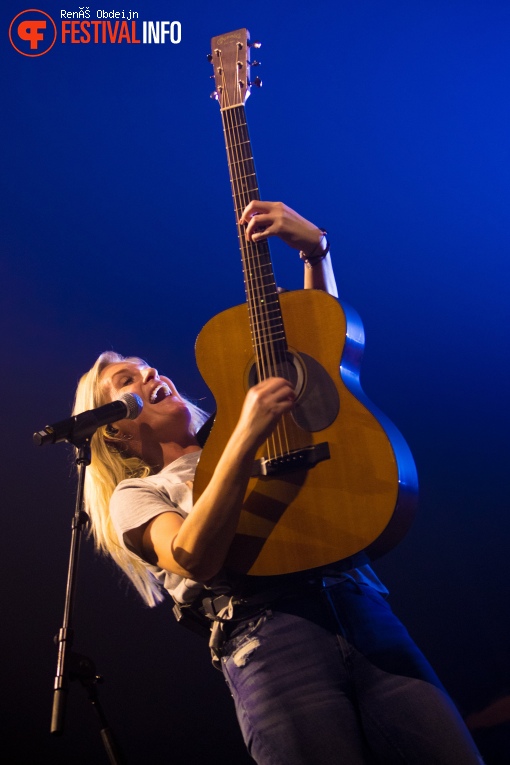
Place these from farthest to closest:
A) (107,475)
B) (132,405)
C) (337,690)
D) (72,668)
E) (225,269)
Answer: (225,269) → (107,475) → (132,405) → (72,668) → (337,690)

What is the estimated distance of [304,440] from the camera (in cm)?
Result: 180

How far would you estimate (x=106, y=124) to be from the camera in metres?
3.50

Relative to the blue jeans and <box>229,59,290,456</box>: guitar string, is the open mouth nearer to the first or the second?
<box>229,59,290,456</box>: guitar string

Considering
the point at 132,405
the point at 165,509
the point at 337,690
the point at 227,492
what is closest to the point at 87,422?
the point at 132,405

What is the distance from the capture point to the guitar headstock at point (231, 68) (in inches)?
88.9

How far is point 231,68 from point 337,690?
191 cm

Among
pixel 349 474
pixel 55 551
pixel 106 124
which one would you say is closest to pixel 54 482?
pixel 55 551

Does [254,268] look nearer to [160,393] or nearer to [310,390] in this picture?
[310,390]

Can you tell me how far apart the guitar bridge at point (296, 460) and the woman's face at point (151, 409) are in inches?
28.7

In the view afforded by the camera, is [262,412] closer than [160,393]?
Yes

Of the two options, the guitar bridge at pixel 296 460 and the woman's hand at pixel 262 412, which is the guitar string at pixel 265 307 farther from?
the woman's hand at pixel 262 412

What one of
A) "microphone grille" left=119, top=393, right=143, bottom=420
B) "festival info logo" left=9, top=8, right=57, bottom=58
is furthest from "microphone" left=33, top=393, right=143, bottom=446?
"festival info logo" left=9, top=8, right=57, bottom=58

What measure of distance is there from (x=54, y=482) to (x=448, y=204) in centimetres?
223

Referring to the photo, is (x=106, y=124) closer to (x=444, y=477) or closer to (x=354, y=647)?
(x=444, y=477)
